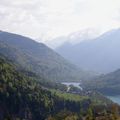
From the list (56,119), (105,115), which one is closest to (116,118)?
(105,115)

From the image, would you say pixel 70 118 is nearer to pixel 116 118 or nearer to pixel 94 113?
pixel 94 113

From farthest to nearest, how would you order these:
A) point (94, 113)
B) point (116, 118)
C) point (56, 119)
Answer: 1. point (56, 119)
2. point (94, 113)
3. point (116, 118)

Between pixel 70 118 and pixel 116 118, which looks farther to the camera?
pixel 70 118

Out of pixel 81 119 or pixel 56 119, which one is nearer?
pixel 81 119

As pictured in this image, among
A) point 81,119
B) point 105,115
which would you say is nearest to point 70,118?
point 81,119

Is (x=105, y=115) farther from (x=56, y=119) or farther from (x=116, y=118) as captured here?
(x=56, y=119)

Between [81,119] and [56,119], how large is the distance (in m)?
14.7

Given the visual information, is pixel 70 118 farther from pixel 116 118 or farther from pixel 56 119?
pixel 116 118

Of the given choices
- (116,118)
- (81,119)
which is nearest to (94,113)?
(81,119)

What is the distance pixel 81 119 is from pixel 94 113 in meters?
5.05

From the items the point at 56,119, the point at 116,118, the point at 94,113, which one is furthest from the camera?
the point at 56,119

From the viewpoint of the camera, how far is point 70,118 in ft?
479

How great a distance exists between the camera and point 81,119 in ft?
473

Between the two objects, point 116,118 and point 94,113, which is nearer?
point 116,118
